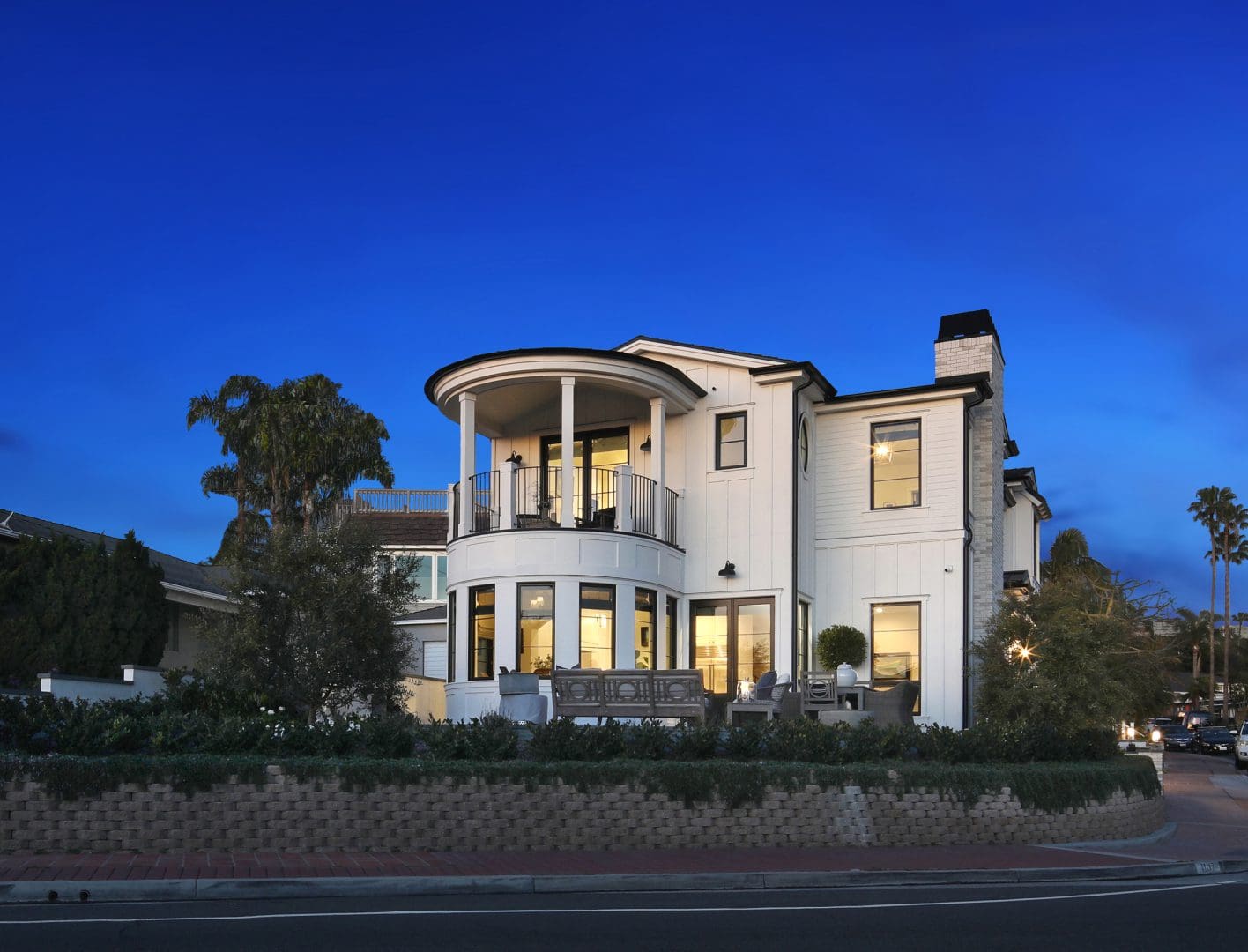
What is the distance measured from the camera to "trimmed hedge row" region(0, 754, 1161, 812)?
1095cm

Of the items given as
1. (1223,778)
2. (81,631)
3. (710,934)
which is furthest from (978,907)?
(1223,778)

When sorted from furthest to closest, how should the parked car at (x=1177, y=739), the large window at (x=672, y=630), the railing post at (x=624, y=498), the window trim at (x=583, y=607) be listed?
the parked car at (x=1177, y=739)
the large window at (x=672, y=630)
the railing post at (x=624, y=498)
the window trim at (x=583, y=607)

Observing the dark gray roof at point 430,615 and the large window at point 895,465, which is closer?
the large window at point 895,465

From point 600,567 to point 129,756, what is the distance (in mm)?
10582

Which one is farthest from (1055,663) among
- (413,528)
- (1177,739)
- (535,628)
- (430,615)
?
(1177,739)

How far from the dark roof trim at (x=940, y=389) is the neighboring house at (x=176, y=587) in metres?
11.8

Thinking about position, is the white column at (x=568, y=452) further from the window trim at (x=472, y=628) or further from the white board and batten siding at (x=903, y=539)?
the white board and batten siding at (x=903, y=539)

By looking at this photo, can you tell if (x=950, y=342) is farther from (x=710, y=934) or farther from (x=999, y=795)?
(x=710, y=934)

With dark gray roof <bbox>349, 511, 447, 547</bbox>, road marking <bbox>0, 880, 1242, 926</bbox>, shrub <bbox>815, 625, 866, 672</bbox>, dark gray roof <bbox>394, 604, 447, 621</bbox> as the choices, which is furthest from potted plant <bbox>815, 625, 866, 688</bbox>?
dark gray roof <bbox>349, 511, 447, 547</bbox>

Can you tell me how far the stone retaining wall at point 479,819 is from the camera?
1088 cm

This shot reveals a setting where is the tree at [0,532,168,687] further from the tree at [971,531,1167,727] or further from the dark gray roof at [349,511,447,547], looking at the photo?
the dark gray roof at [349,511,447,547]

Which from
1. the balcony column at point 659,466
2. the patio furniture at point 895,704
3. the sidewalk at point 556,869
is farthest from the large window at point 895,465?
the sidewalk at point 556,869

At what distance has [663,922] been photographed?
845 cm

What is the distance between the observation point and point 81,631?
19.9 metres
